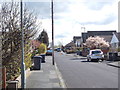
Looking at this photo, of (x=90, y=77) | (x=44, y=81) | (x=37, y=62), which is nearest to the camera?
(x=44, y=81)

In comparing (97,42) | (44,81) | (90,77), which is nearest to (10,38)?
(44,81)

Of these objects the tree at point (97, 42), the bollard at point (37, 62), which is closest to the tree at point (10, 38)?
the bollard at point (37, 62)

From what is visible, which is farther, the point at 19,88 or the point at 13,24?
the point at 13,24

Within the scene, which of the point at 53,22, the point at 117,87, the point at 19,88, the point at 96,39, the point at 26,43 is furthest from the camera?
the point at 96,39

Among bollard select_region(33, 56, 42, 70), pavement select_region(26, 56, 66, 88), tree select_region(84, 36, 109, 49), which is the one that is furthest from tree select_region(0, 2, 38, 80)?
tree select_region(84, 36, 109, 49)

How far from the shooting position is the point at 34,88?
34.6 ft

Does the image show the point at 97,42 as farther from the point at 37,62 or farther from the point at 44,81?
the point at 44,81

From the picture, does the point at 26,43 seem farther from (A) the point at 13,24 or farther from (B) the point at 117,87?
(B) the point at 117,87

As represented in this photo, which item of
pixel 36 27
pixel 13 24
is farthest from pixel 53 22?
pixel 13 24

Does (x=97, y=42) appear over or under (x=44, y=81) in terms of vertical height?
over

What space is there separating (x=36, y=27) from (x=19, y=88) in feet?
19.6

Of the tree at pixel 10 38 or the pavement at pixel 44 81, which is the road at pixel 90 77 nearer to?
the pavement at pixel 44 81

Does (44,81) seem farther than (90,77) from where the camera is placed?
No

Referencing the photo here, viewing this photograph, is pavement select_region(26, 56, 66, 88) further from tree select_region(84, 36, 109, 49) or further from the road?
tree select_region(84, 36, 109, 49)
